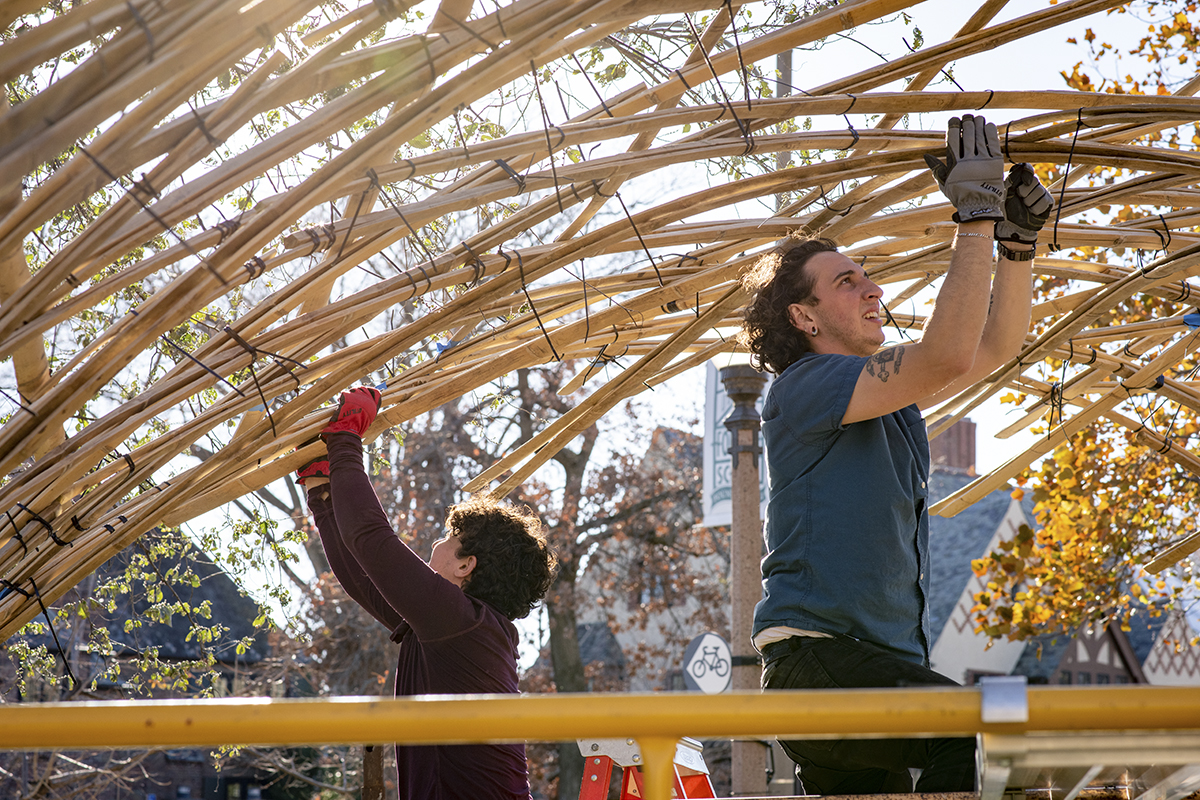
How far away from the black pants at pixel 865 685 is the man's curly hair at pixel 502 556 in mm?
698

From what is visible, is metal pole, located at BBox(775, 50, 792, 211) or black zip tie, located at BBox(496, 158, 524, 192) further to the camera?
metal pole, located at BBox(775, 50, 792, 211)

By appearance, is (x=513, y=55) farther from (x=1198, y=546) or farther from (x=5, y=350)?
(x=1198, y=546)

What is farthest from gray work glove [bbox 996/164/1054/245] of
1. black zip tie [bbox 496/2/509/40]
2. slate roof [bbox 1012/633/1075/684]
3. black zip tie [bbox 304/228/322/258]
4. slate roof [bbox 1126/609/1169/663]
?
slate roof [bbox 1126/609/1169/663]

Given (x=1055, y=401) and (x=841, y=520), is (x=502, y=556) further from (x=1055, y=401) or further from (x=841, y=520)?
(x=1055, y=401)

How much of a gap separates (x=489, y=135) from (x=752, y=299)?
1.28 meters

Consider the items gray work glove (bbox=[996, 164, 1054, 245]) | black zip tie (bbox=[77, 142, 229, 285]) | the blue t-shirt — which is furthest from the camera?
gray work glove (bbox=[996, 164, 1054, 245])

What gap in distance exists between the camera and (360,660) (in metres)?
13.5

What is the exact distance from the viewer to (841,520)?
213cm

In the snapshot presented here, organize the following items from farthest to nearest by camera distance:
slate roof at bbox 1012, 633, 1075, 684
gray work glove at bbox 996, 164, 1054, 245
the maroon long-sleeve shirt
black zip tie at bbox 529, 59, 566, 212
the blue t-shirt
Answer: slate roof at bbox 1012, 633, 1075, 684 < the maroon long-sleeve shirt < gray work glove at bbox 996, 164, 1054, 245 < the blue t-shirt < black zip tie at bbox 529, 59, 566, 212

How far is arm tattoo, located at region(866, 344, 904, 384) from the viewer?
2.02 metres

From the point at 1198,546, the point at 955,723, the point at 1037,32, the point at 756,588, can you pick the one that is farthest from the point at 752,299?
the point at 756,588

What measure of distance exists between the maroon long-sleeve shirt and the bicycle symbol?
528 centimetres

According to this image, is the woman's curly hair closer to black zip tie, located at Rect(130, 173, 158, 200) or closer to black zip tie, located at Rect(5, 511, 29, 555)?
black zip tie, located at Rect(130, 173, 158, 200)

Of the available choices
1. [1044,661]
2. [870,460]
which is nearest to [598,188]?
[870,460]
